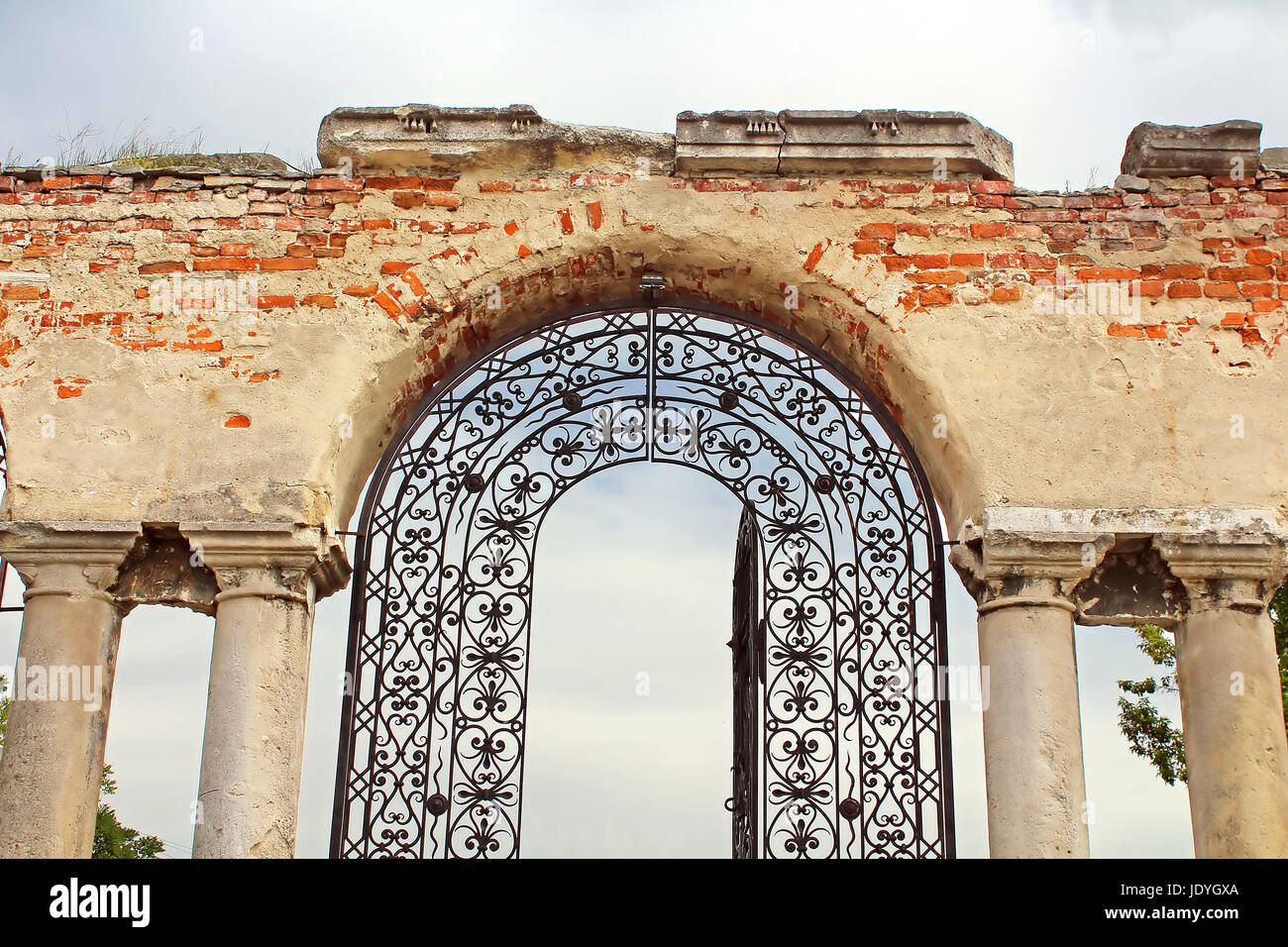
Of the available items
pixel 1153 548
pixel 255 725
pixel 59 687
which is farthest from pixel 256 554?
pixel 1153 548

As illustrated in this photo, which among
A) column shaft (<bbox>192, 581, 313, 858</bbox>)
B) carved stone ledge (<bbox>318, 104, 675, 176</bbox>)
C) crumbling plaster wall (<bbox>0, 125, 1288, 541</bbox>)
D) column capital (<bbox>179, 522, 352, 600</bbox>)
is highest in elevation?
carved stone ledge (<bbox>318, 104, 675, 176</bbox>)

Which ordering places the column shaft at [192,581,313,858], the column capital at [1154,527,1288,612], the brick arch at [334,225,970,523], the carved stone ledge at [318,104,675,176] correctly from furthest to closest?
the carved stone ledge at [318,104,675,176], the brick arch at [334,225,970,523], the column capital at [1154,527,1288,612], the column shaft at [192,581,313,858]

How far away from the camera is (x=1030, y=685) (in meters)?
5.46

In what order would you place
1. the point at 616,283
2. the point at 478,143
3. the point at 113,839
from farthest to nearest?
the point at 113,839 → the point at 616,283 → the point at 478,143

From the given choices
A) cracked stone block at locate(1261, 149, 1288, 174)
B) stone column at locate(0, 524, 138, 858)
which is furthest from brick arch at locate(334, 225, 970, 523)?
cracked stone block at locate(1261, 149, 1288, 174)

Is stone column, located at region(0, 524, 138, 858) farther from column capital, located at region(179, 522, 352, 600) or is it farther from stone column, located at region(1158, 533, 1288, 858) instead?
stone column, located at region(1158, 533, 1288, 858)

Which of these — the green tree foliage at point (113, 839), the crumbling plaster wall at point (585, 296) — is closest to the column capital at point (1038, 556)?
the crumbling plaster wall at point (585, 296)

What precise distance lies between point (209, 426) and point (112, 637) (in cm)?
94

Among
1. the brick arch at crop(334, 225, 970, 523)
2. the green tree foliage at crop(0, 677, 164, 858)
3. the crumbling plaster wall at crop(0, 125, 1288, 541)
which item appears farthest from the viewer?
the green tree foliage at crop(0, 677, 164, 858)

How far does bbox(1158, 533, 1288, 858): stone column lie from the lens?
530 cm

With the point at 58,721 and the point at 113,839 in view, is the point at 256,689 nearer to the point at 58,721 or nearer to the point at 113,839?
the point at 58,721

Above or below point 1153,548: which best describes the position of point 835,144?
above

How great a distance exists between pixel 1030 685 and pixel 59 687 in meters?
3.81

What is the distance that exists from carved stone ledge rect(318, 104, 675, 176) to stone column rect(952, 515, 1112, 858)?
7.54 ft
